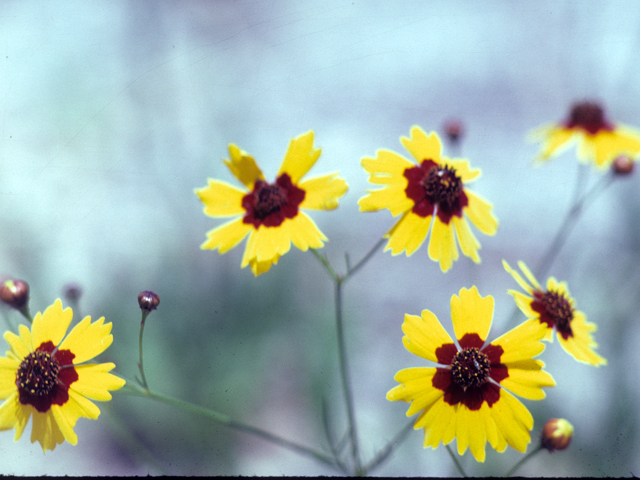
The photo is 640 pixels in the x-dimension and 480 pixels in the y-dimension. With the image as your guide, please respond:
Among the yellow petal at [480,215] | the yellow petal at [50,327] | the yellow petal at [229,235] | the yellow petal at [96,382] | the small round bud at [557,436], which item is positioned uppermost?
the yellow petal at [480,215]

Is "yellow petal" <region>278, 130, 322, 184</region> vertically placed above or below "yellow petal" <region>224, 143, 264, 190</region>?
below

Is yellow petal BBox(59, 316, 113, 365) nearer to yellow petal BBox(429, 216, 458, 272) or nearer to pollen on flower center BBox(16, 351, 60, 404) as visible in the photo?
pollen on flower center BBox(16, 351, 60, 404)

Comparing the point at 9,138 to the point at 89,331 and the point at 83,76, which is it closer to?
the point at 89,331

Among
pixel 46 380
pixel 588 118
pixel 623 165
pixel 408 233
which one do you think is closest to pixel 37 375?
pixel 46 380

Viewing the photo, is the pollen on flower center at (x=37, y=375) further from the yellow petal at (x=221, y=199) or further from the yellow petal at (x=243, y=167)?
the yellow petal at (x=243, y=167)

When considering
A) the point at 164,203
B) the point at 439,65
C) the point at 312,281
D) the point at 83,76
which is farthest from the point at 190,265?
the point at 439,65

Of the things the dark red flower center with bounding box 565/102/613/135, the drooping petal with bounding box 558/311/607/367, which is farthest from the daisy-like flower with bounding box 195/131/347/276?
the dark red flower center with bounding box 565/102/613/135

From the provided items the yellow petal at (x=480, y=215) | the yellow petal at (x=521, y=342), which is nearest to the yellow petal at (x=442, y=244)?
the yellow petal at (x=480, y=215)
